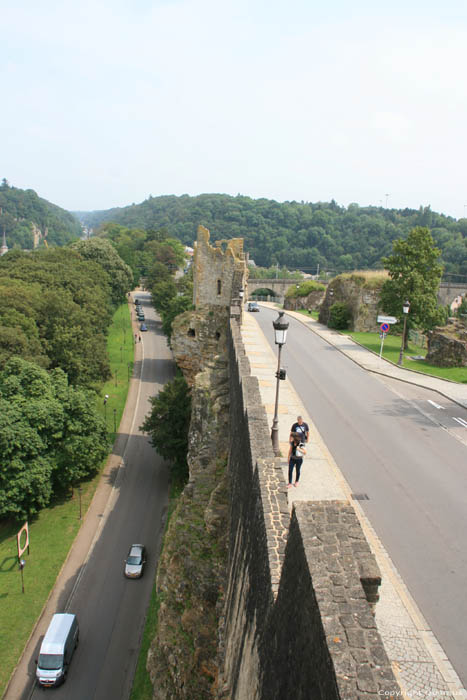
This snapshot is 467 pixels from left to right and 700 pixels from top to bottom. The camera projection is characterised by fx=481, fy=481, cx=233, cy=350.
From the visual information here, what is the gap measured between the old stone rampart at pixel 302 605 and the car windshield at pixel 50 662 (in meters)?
12.2

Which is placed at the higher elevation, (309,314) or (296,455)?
(309,314)

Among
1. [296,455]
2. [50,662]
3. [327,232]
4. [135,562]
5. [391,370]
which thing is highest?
[327,232]

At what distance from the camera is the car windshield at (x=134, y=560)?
892 inches

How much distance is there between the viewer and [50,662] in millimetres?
17125

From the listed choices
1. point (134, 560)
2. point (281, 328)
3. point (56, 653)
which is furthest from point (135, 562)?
point (281, 328)

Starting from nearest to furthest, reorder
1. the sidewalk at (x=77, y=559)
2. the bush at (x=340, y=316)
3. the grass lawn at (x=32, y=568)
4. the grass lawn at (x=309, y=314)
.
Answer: the sidewalk at (x=77, y=559)
the grass lawn at (x=32, y=568)
the bush at (x=340, y=316)
the grass lawn at (x=309, y=314)

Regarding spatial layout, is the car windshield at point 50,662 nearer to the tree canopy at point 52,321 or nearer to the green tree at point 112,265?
the tree canopy at point 52,321

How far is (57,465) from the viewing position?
27.5 meters

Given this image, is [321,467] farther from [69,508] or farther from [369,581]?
[69,508]

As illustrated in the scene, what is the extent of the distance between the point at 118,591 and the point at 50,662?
192 inches

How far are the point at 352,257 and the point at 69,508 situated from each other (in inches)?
4890

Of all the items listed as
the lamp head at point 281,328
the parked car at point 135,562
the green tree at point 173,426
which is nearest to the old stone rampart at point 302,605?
the lamp head at point 281,328

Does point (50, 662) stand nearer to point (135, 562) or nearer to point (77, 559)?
point (135, 562)

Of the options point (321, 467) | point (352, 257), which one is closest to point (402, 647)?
point (321, 467)
